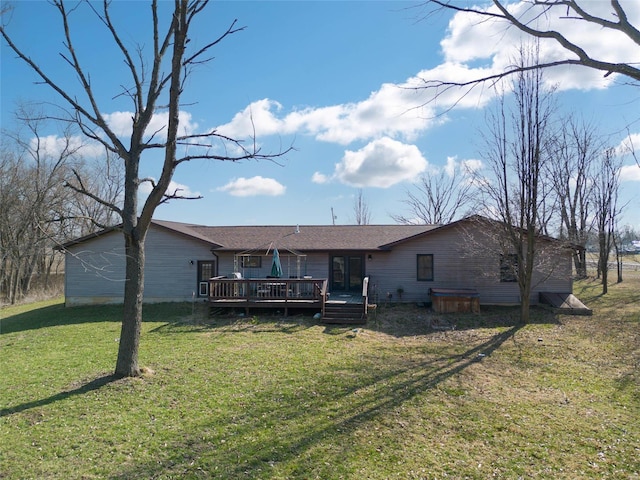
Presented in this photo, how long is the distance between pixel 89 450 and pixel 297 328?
8542 millimetres

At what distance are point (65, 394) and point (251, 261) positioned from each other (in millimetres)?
11738

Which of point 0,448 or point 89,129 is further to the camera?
point 89,129

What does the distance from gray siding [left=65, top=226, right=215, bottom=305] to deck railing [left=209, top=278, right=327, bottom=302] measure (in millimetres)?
3034

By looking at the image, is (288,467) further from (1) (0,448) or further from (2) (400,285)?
(2) (400,285)

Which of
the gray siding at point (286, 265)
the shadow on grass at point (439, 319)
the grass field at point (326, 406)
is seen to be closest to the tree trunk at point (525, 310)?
the shadow on grass at point (439, 319)

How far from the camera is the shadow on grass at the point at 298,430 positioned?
4691 millimetres

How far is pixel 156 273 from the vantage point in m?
18.3

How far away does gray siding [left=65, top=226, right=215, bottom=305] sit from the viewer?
1827 cm

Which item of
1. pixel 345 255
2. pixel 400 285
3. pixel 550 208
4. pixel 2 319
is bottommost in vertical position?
pixel 2 319

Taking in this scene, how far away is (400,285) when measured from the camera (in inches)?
691

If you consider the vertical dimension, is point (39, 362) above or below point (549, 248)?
below

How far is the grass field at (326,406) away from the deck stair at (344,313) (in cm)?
143

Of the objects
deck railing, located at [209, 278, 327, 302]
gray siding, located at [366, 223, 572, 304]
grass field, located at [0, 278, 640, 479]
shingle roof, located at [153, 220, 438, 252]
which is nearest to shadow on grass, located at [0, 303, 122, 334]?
grass field, located at [0, 278, 640, 479]

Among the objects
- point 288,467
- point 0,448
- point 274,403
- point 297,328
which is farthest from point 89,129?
point 297,328
